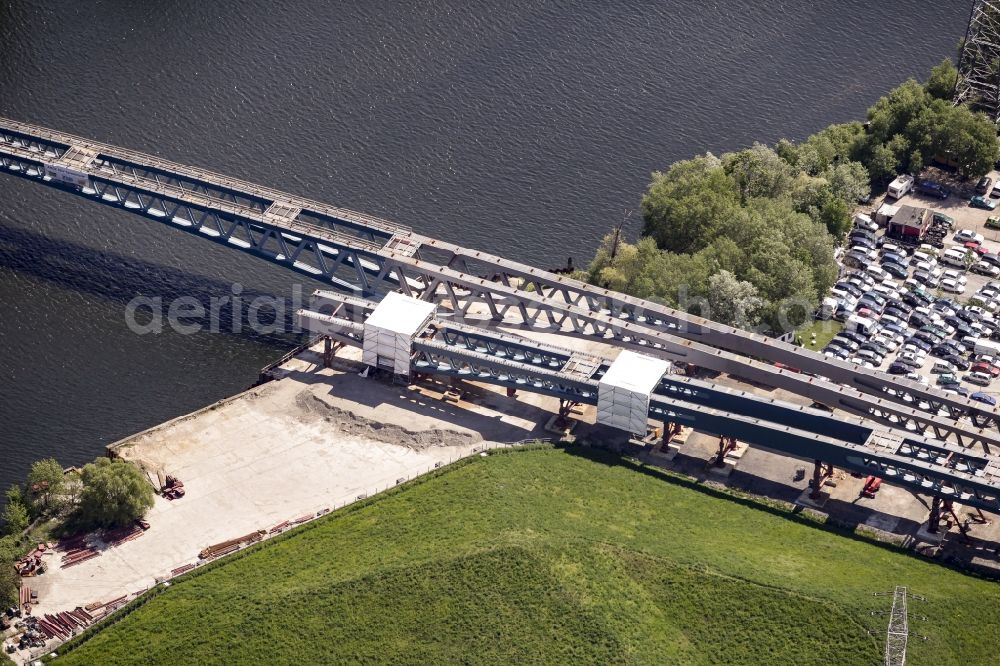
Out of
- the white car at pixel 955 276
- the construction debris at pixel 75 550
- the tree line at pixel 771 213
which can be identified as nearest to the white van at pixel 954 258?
the white car at pixel 955 276

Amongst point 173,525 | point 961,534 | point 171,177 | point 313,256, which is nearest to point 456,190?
point 313,256

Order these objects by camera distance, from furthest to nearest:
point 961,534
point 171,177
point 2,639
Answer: point 171,177
point 961,534
point 2,639

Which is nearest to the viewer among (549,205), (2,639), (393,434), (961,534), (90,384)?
(2,639)

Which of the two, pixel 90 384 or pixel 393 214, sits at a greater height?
pixel 393 214

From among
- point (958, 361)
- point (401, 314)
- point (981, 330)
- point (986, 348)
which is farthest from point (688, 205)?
point (401, 314)

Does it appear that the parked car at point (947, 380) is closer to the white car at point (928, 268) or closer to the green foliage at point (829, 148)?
the white car at point (928, 268)

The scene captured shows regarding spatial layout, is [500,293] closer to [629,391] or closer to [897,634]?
[629,391]

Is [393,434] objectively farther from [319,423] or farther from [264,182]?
[264,182]
